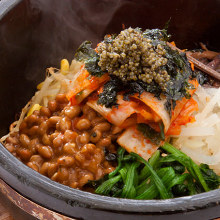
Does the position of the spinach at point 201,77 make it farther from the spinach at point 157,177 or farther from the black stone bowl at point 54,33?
the spinach at point 157,177

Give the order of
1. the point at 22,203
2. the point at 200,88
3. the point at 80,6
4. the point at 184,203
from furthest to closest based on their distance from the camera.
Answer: the point at 80,6, the point at 200,88, the point at 22,203, the point at 184,203

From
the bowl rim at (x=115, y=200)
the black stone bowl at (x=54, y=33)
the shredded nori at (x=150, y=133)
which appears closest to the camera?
the bowl rim at (x=115, y=200)

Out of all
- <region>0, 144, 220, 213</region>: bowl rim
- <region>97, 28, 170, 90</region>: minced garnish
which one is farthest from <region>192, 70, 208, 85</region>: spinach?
<region>0, 144, 220, 213</region>: bowl rim

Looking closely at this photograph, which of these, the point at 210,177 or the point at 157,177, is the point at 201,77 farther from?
the point at 157,177

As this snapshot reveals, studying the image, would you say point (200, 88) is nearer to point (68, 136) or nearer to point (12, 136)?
point (68, 136)

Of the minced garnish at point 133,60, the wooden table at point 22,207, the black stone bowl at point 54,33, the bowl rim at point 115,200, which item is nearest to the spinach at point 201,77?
the black stone bowl at point 54,33

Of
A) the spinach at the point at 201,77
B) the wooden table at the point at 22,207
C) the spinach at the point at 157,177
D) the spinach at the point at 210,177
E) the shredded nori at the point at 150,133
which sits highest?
the wooden table at the point at 22,207

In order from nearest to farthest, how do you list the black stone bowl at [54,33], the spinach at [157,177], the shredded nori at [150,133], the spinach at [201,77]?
the black stone bowl at [54,33] < the spinach at [157,177] < the shredded nori at [150,133] < the spinach at [201,77]

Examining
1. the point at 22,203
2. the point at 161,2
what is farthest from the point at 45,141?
the point at 161,2
